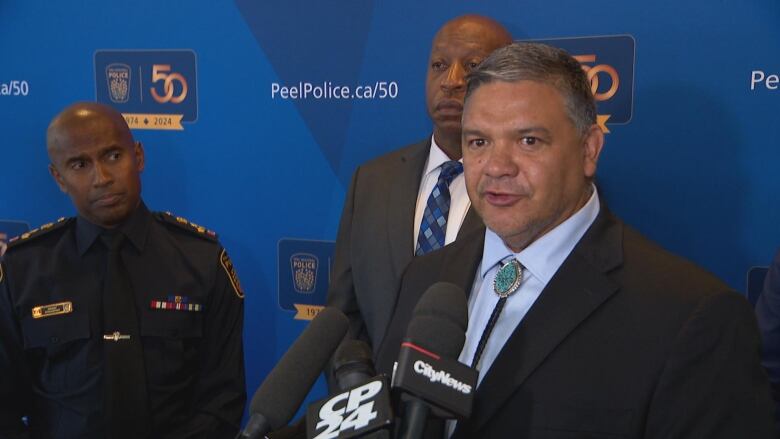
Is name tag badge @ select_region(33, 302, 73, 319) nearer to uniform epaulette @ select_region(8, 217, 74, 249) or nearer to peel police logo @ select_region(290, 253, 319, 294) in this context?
uniform epaulette @ select_region(8, 217, 74, 249)

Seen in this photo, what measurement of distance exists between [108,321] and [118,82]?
4.41ft

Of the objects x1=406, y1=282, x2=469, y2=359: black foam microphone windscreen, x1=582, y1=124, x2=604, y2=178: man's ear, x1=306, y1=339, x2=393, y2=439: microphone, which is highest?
x1=582, y1=124, x2=604, y2=178: man's ear

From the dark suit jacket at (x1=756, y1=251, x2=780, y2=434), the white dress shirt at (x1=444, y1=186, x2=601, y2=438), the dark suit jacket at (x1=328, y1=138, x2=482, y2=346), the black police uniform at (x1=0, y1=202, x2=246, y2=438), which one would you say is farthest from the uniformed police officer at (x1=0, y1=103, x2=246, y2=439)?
the dark suit jacket at (x1=756, y1=251, x2=780, y2=434)

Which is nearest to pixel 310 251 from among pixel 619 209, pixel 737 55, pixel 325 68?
pixel 325 68

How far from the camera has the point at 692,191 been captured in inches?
84.8

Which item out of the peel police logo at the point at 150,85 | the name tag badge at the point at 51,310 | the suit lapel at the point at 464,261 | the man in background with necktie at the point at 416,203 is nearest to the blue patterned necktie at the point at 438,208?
the man in background with necktie at the point at 416,203

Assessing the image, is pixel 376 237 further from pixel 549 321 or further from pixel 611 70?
pixel 549 321

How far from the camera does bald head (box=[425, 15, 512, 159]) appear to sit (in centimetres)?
193

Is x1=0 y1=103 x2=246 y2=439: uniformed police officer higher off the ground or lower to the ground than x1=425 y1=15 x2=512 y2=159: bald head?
lower

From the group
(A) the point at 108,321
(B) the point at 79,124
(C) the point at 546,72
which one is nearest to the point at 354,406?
(C) the point at 546,72

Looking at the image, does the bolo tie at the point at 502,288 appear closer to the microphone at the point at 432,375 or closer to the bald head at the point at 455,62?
the microphone at the point at 432,375

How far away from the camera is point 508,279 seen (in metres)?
1.23

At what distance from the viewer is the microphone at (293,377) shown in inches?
33.1

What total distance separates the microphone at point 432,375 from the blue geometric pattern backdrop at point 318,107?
1495 mm
